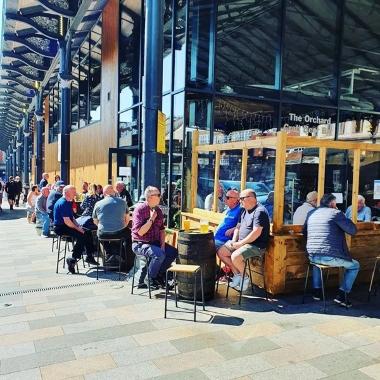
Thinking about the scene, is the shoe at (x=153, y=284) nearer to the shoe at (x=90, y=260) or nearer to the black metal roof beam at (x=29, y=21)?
the shoe at (x=90, y=260)

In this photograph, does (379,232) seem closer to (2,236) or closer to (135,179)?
(135,179)

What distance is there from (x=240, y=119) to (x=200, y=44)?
1.83m

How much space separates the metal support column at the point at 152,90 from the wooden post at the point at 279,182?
1813mm

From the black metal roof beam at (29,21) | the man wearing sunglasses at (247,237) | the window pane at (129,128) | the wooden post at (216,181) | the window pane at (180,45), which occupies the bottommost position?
the man wearing sunglasses at (247,237)

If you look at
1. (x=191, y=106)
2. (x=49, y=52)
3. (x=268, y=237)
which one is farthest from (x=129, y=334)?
(x=49, y=52)

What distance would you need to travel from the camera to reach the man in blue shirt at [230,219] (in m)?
5.59

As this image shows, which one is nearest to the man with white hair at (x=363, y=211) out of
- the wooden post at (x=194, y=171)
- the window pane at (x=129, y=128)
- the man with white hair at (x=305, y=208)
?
the man with white hair at (x=305, y=208)

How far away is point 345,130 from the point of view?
1005cm

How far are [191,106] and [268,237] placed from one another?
165 inches

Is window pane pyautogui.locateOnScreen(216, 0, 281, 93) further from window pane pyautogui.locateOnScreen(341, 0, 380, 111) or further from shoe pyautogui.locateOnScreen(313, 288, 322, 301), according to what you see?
shoe pyautogui.locateOnScreen(313, 288, 322, 301)

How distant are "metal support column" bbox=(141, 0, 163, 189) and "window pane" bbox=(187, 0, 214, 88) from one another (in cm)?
241

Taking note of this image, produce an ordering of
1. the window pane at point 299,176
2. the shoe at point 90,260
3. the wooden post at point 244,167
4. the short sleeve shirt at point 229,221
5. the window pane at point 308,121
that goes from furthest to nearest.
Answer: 1. the window pane at point 308,121
2. the shoe at point 90,260
3. the wooden post at point 244,167
4. the window pane at point 299,176
5. the short sleeve shirt at point 229,221

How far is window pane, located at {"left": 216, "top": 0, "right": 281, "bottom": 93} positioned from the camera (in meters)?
8.92

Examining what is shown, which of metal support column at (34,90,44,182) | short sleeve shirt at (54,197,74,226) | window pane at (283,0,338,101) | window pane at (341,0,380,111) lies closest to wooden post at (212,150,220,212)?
short sleeve shirt at (54,197,74,226)
